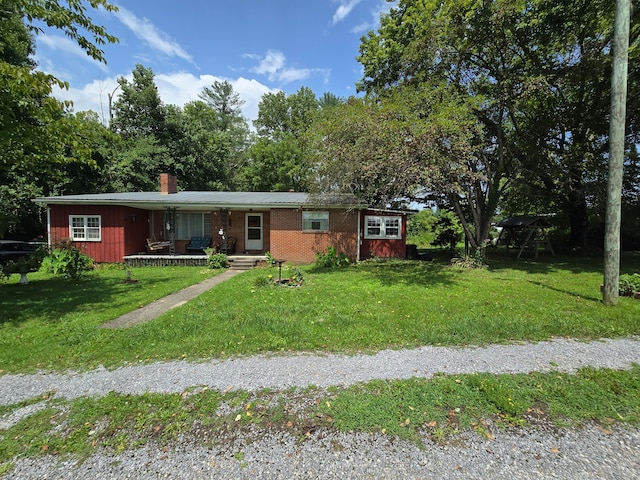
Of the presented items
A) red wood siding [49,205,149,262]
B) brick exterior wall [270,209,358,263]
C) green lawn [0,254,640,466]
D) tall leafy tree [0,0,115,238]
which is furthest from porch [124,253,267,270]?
tall leafy tree [0,0,115,238]

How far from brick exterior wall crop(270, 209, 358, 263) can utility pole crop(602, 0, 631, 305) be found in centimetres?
850

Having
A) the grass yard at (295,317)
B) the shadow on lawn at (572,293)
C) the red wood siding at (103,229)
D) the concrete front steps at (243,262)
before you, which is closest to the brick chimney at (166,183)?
the red wood siding at (103,229)

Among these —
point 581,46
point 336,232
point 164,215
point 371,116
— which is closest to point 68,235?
point 164,215

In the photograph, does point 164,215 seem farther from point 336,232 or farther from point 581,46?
point 581,46

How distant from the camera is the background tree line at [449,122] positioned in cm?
684

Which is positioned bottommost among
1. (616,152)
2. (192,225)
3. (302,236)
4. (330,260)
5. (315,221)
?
(330,260)

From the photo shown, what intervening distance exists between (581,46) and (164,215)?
20.4 meters

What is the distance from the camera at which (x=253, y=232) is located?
49.9 ft

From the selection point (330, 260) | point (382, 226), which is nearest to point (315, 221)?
point (330, 260)

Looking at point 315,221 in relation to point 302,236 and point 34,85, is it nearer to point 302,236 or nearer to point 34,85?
point 302,236

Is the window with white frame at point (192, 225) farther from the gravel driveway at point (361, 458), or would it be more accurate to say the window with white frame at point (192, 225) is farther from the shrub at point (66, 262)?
the gravel driveway at point (361, 458)

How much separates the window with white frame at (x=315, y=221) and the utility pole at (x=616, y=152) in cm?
934

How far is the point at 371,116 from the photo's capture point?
29.9 feet

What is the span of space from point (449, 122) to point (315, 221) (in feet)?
22.8
